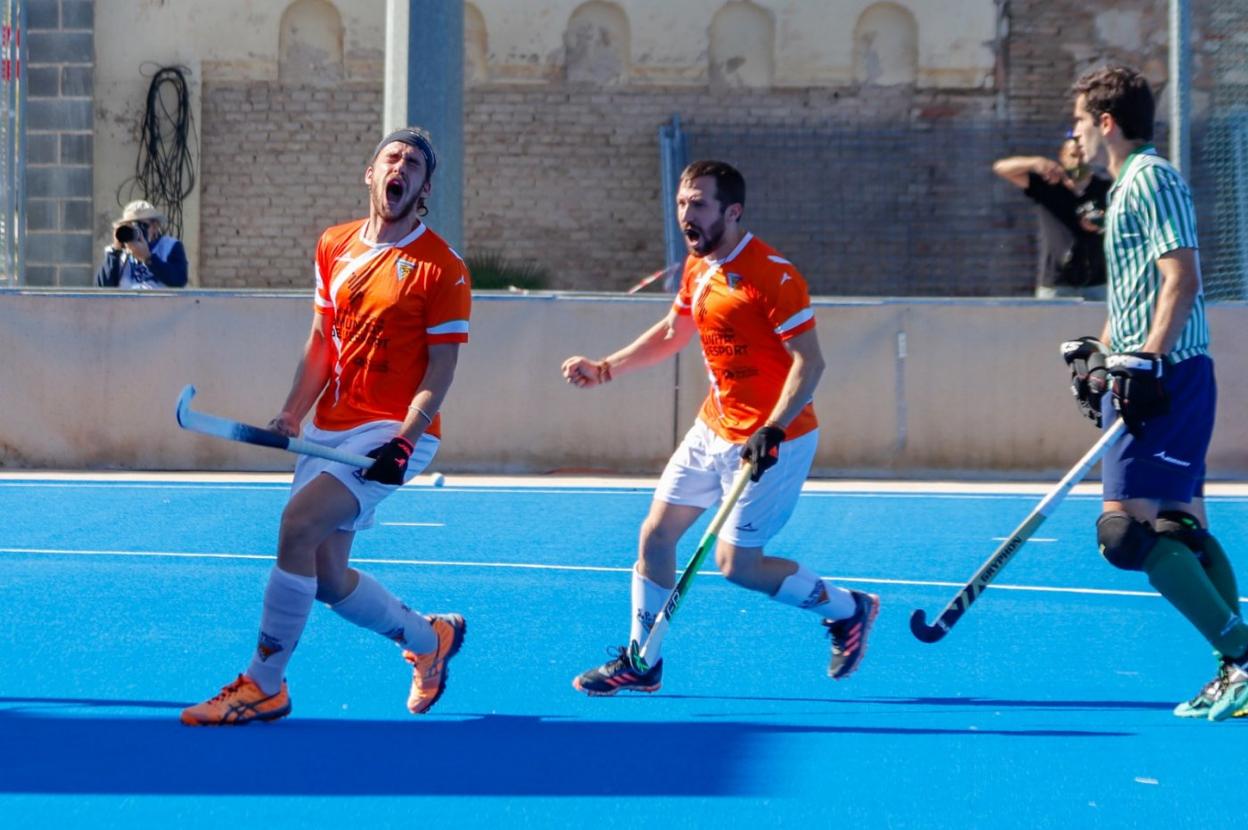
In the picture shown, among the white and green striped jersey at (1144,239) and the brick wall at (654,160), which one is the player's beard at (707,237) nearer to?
the white and green striped jersey at (1144,239)

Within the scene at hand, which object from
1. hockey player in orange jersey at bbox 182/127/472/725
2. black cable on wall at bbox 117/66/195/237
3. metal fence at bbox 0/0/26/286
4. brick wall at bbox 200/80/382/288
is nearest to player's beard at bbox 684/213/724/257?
hockey player in orange jersey at bbox 182/127/472/725

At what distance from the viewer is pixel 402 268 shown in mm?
5512

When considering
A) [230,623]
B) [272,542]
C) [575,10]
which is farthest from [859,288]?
[230,623]

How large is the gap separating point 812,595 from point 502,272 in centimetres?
1598

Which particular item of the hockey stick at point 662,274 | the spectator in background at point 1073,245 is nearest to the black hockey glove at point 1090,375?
the spectator in background at point 1073,245

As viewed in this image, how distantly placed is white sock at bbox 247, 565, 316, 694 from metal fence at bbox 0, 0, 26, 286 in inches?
378

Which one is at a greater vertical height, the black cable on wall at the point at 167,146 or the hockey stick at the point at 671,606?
the black cable on wall at the point at 167,146

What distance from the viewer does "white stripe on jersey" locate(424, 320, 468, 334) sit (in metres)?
5.49

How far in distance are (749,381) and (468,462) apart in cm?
765

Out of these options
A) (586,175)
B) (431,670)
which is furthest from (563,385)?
(586,175)

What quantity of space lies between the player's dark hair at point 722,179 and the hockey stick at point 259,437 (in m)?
1.53

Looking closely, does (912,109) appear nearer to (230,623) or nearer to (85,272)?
(85,272)

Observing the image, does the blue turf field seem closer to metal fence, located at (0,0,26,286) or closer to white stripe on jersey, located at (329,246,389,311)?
white stripe on jersey, located at (329,246,389,311)

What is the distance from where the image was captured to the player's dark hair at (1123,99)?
5656mm
